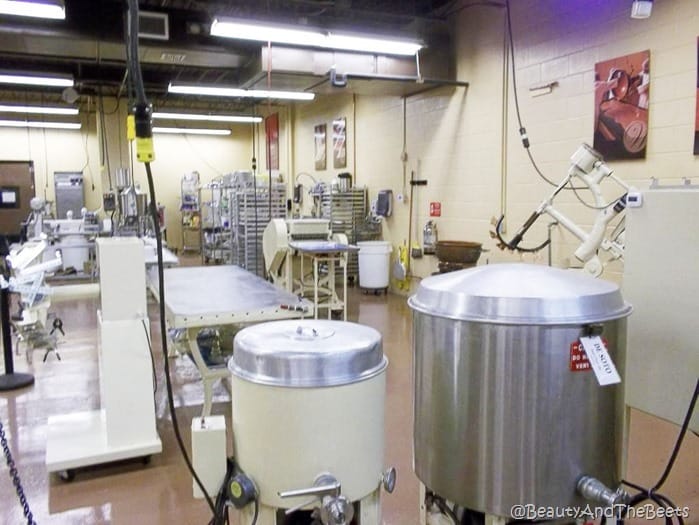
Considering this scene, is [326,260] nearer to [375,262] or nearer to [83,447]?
[375,262]

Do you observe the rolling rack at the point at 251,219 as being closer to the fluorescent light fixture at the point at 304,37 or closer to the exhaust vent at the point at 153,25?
the exhaust vent at the point at 153,25

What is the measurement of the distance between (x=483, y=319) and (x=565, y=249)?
155 inches

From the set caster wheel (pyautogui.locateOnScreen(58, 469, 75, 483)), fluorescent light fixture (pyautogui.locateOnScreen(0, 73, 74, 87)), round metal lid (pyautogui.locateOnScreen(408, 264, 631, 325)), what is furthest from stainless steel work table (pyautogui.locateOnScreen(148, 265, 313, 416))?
fluorescent light fixture (pyautogui.locateOnScreen(0, 73, 74, 87))

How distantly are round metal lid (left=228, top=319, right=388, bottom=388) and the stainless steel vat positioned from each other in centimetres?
22

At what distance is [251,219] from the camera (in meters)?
8.32

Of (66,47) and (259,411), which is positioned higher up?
(66,47)

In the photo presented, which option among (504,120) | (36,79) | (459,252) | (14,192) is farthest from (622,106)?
(14,192)

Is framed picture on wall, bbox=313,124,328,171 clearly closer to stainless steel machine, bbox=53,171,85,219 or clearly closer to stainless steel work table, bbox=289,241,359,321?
stainless steel work table, bbox=289,241,359,321

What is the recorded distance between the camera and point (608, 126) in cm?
448

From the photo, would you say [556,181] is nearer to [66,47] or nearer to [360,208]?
[360,208]

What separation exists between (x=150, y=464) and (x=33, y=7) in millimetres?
3787

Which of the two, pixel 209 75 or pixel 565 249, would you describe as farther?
pixel 209 75

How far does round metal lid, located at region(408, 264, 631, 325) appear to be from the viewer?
51.9 inches

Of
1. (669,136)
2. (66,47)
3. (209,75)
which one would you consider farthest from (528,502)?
(209,75)
